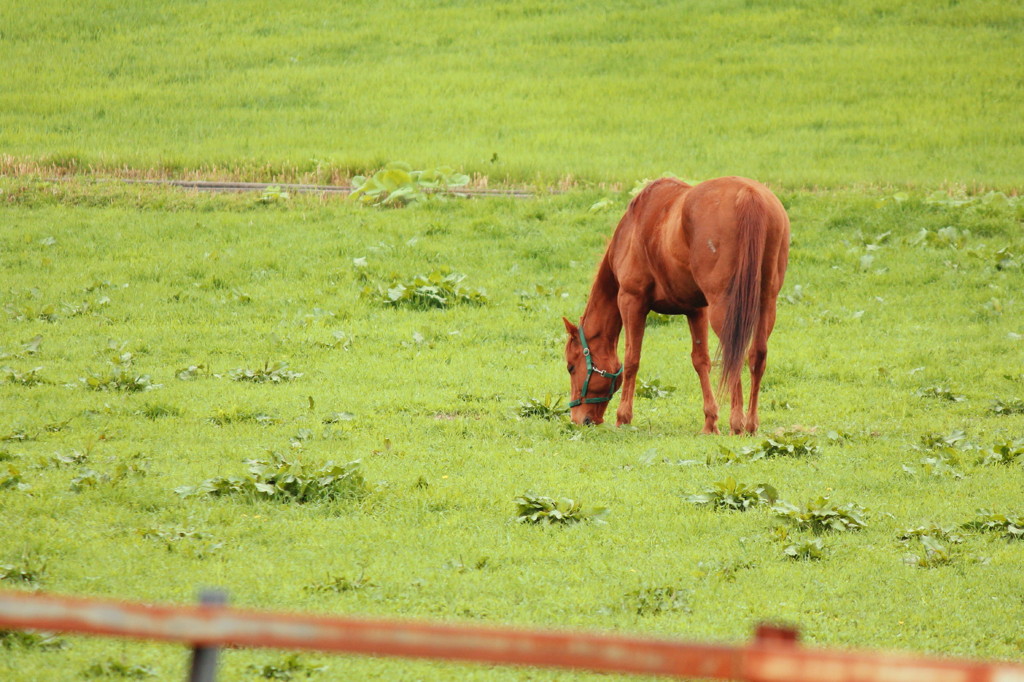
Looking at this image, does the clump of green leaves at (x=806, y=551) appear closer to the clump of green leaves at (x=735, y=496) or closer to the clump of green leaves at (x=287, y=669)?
the clump of green leaves at (x=735, y=496)

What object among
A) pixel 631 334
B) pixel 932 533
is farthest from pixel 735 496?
pixel 631 334

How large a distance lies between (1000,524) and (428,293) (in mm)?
10154

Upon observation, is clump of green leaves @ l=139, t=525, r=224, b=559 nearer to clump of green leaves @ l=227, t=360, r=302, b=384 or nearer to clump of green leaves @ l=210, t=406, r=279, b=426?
clump of green leaves @ l=210, t=406, r=279, b=426

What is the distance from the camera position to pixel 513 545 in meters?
7.54

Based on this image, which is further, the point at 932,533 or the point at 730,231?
the point at 730,231

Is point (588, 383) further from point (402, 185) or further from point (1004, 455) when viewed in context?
point (402, 185)

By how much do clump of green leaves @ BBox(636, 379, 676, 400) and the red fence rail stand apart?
10945mm

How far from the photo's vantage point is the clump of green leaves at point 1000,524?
775 centimetres

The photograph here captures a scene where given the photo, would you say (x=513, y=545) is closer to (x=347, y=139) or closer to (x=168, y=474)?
(x=168, y=474)

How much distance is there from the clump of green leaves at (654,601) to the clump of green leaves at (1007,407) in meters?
6.66

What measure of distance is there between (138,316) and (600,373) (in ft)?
24.4

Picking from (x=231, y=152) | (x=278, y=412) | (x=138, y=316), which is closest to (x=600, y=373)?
(x=278, y=412)

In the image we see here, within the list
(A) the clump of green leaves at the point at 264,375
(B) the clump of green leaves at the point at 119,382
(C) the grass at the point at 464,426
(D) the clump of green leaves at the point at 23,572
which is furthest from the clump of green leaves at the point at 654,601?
(B) the clump of green leaves at the point at 119,382

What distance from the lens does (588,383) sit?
12.0m
